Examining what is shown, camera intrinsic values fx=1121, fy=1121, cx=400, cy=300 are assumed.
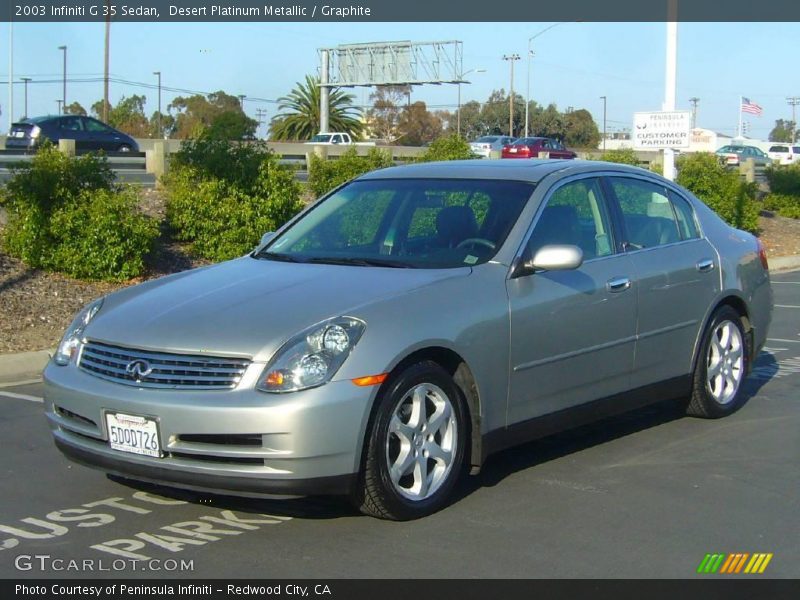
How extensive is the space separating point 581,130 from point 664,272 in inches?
3219

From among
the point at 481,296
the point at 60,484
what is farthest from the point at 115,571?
the point at 481,296

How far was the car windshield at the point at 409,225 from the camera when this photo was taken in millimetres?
5945

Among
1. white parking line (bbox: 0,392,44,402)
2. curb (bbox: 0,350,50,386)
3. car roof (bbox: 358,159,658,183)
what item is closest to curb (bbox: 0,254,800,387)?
curb (bbox: 0,350,50,386)

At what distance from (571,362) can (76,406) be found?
257 cm

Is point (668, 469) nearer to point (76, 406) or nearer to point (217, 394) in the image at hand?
point (217, 394)

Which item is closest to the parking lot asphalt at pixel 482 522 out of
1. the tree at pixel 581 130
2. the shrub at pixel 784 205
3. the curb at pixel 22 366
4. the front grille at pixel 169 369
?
the front grille at pixel 169 369

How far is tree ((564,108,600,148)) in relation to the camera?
85625mm

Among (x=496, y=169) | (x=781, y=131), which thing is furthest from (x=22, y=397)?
(x=781, y=131)

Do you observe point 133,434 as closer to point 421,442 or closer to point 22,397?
point 421,442

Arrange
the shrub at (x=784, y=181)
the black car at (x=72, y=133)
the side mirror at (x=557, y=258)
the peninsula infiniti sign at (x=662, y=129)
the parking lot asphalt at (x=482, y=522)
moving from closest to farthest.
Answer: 1. the parking lot asphalt at (x=482, y=522)
2. the side mirror at (x=557, y=258)
3. the peninsula infiniti sign at (x=662, y=129)
4. the shrub at (x=784, y=181)
5. the black car at (x=72, y=133)

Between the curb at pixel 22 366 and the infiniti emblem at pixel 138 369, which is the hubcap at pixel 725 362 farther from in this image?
the curb at pixel 22 366

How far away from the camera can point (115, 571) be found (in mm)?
4578

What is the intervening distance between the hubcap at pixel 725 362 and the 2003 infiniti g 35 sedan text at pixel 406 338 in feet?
0.08

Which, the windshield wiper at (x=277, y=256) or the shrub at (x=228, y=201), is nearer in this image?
the windshield wiper at (x=277, y=256)
